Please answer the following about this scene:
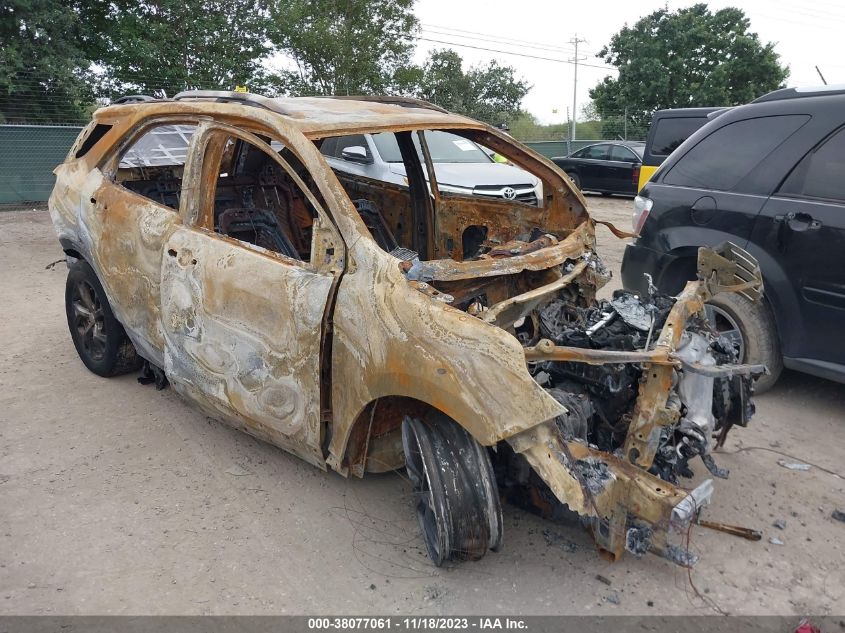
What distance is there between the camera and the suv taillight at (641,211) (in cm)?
496

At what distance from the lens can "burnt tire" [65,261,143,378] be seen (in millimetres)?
4480

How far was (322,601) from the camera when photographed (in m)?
2.71

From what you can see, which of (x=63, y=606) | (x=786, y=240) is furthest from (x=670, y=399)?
(x=63, y=606)

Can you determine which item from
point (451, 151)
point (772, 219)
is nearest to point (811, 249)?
point (772, 219)

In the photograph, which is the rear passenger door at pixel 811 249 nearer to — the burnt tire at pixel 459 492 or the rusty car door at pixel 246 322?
the burnt tire at pixel 459 492

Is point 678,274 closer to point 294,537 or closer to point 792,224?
point 792,224

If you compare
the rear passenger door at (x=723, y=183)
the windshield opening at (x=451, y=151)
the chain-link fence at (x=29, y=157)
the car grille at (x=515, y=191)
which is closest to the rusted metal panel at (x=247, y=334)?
the rear passenger door at (x=723, y=183)

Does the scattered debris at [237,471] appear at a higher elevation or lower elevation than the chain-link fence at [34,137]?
lower

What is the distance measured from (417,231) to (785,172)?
2.43m

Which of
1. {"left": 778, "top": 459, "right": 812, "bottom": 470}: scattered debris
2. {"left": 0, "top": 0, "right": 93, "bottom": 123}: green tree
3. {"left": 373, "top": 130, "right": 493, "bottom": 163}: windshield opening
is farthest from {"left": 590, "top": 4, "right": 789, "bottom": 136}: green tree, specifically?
{"left": 778, "top": 459, "right": 812, "bottom": 470}: scattered debris

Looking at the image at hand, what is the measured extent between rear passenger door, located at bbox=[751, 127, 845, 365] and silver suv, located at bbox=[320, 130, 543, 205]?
13.5ft

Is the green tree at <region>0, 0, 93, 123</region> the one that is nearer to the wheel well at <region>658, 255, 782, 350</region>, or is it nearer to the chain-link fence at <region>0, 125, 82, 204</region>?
the chain-link fence at <region>0, 125, 82, 204</region>

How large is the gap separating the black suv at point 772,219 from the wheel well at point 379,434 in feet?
6.75

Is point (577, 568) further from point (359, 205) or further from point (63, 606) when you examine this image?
point (359, 205)
